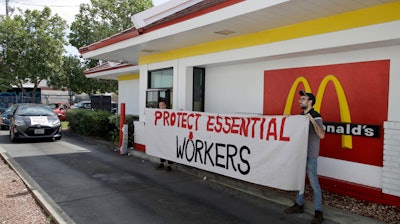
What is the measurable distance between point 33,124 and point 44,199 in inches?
297

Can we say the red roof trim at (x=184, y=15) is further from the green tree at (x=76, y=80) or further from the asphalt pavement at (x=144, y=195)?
the green tree at (x=76, y=80)

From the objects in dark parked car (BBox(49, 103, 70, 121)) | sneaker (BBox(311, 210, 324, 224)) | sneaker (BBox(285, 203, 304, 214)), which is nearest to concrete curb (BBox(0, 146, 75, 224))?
sneaker (BBox(285, 203, 304, 214))

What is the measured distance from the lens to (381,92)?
5.32 m

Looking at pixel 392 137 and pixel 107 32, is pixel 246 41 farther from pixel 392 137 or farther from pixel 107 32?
pixel 107 32

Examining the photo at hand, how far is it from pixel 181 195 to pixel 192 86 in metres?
3.60

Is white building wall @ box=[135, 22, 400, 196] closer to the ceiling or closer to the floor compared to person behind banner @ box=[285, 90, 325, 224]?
closer to the ceiling

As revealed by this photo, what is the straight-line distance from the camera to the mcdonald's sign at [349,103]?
5.36 metres

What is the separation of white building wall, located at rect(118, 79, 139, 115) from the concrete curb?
7.38 meters

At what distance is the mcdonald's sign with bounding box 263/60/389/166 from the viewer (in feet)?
17.6

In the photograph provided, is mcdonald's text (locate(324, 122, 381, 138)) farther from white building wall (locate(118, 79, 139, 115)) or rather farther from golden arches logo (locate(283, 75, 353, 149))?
white building wall (locate(118, 79, 139, 115))

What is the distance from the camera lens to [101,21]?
74.1ft

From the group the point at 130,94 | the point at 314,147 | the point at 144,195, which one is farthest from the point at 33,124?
the point at 314,147

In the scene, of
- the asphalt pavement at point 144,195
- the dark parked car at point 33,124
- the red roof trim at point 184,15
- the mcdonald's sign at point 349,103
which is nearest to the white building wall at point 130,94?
the dark parked car at point 33,124

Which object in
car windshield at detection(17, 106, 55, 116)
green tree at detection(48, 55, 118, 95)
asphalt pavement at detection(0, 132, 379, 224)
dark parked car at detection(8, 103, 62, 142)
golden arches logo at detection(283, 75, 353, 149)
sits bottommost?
asphalt pavement at detection(0, 132, 379, 224)
